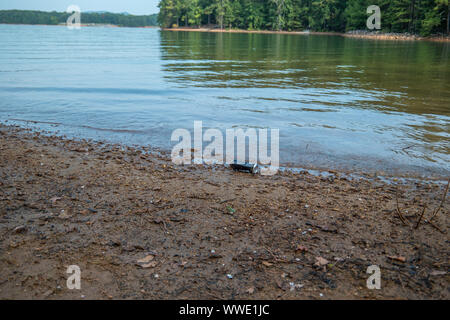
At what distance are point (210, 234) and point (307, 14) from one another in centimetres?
11412

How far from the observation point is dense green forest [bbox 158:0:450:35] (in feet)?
216

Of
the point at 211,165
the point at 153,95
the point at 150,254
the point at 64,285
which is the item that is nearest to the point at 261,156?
the point at 211,165

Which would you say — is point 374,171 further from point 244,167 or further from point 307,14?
point 307,14

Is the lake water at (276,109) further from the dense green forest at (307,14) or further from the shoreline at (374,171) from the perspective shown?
the dense green forest at (307,14)

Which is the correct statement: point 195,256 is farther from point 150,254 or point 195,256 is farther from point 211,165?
point 211,165

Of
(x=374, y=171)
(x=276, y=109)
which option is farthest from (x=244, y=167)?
(x=276, y=109)

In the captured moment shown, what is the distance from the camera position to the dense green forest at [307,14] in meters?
65.8

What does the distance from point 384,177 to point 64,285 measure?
17.1ft

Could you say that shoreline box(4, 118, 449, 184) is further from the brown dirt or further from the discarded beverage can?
the discarded beverage can

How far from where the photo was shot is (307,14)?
105312mm

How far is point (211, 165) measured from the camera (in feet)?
20.9

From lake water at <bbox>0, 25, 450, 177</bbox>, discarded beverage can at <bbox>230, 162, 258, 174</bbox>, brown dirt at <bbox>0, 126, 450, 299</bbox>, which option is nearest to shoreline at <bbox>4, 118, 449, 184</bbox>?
lake water at <bbox>0, 25, 450, 177</bbox>

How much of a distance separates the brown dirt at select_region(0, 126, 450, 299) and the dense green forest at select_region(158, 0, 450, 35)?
68.6 meters

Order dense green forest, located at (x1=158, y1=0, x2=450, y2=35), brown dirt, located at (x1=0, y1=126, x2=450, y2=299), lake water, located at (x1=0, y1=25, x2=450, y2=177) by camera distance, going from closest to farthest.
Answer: brown dirt, located at (x1=0, y1=126, x2=450, y2=299) < lake water, located at (x1=0, y1=25, x2=450, y2=177) < dense green forest, located at (x1=158, y1=0, x2=450, y2=35)
